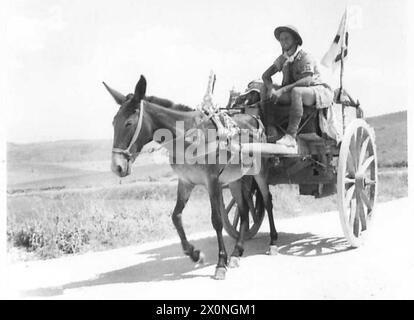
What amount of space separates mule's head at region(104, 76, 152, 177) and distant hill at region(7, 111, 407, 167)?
2.09m

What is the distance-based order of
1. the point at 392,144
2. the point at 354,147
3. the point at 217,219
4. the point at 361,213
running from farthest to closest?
the point at 392,144, the point at 361,213, the point at 354,147, the point at 217,219

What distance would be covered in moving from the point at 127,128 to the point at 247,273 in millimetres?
2090

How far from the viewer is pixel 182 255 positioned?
6.54 meters

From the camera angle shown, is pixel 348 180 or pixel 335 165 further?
pixel 335 165

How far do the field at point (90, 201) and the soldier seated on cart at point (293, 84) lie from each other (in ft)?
5.60

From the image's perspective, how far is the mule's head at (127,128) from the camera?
4723mm

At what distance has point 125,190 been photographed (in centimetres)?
1067

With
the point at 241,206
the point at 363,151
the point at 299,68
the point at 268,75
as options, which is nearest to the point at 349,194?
the point at 363,151

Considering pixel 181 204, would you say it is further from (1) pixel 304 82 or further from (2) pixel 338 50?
(2) pixel 338 50

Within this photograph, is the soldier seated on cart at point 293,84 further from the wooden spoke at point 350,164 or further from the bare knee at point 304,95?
the wooden spoke at point 350,164

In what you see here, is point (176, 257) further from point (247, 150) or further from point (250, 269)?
point (247, 150)

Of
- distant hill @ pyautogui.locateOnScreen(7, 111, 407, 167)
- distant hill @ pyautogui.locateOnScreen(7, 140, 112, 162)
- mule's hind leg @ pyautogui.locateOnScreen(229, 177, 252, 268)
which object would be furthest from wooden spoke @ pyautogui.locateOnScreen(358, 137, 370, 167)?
distant hill @ pyautogui.locateOnScreen(7, 140, 112, 162)

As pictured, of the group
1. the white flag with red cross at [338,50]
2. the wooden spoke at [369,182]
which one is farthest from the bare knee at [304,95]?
the wooden spoke at [369,182]

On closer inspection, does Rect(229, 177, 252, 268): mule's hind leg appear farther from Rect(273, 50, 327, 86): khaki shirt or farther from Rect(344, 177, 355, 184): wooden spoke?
Rect(273, 50, 327, 86): khaki shirt
